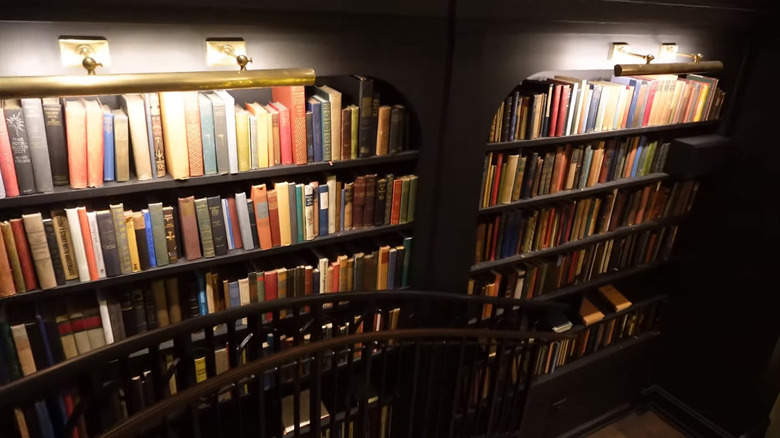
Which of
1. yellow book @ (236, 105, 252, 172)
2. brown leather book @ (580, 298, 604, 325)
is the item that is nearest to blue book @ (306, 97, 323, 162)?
yellow book @ (236, 105, 252, 172)

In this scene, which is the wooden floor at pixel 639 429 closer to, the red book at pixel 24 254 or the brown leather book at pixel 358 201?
the brown leather book at pixel 358 201

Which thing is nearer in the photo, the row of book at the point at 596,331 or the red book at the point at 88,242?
the red book at the point at 88,242

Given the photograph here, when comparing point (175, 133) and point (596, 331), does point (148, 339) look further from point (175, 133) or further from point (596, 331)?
point (596, 331)

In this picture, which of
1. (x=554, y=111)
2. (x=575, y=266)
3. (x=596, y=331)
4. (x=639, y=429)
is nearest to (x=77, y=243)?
(x=554, y=111)

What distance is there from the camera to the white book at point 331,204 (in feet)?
6.74

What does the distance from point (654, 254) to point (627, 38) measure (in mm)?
1523

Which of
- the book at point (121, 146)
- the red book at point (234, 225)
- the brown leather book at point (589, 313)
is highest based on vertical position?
the book at point (121, 146)

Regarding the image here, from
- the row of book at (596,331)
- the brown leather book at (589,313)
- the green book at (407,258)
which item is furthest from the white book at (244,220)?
the brown leather book at (589,313)

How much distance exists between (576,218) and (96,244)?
7.44 feet

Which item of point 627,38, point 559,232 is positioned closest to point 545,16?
point 627,38

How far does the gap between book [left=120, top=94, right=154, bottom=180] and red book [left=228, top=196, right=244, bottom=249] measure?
0.30 metres

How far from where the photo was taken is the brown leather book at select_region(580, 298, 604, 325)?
3104 millimetres

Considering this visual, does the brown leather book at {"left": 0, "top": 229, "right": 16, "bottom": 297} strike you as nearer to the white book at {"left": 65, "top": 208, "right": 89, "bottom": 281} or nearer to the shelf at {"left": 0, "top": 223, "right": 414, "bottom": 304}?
the shelf at {"left": 0, "top": 223, "right": 414, "bottom": 304}

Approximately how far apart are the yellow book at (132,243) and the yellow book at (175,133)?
205 millimetres
